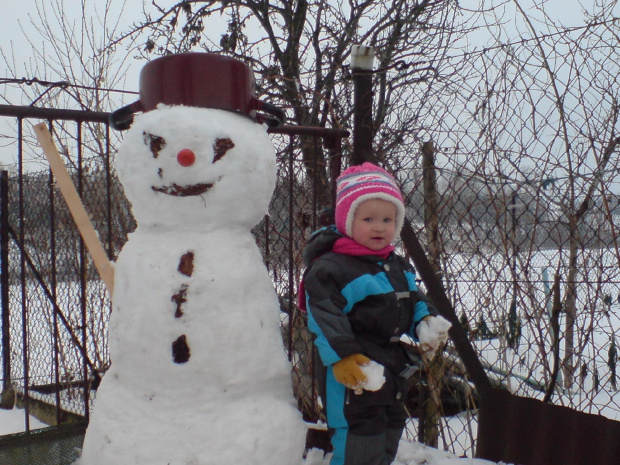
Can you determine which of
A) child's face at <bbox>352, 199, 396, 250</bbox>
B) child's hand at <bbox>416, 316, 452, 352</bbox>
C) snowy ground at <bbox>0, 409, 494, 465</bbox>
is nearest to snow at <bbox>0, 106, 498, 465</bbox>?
child's hand at <bbox>416, 316, 452, 352</bbox>

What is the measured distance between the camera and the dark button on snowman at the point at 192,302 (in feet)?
4.99

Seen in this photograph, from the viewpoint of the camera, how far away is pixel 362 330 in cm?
178

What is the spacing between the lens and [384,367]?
5.80 ft

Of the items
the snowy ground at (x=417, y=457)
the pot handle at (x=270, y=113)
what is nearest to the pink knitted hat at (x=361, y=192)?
the pot handle at (x=270, y=113)

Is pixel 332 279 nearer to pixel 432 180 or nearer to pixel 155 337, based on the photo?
pixel 155 337

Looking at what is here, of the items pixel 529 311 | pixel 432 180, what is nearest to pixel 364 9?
pixel 432 180

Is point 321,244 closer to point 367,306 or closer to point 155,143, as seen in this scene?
point 367,306

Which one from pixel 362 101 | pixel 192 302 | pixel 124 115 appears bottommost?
pixel 192 302

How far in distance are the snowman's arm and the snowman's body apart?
15 centimetres

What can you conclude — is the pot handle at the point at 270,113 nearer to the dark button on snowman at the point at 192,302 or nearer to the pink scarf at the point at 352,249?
the dark button on snowman at the point at 192,302

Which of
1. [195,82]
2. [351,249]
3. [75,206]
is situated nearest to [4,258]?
[75,206]

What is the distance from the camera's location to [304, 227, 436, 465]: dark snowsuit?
174cm

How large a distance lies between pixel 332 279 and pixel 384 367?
0.35 m

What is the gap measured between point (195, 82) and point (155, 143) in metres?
0.24
